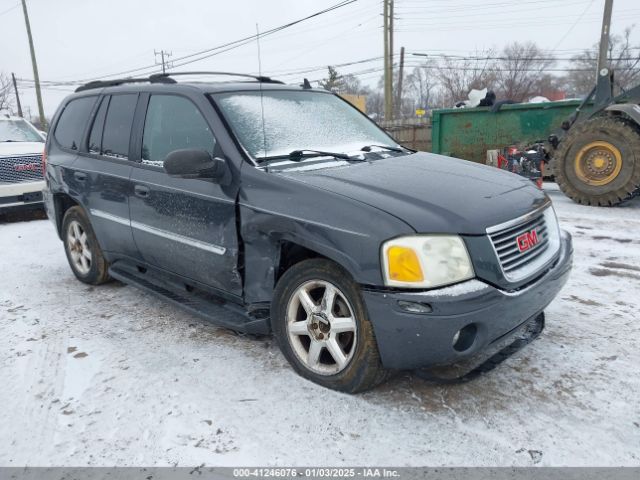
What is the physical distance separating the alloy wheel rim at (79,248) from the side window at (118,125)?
3.21ft

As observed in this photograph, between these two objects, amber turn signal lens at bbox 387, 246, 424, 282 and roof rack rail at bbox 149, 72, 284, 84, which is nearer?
amber turn signal lens at bbox 387, 246, 424, 282

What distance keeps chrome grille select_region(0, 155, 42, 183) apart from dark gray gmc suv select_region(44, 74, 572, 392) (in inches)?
182

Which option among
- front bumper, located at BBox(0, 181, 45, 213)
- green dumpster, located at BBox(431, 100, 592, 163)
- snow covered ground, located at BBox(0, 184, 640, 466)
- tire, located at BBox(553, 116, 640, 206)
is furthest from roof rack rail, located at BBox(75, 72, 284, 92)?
green dumpster, located at BBox(431, 100, 592, 163)

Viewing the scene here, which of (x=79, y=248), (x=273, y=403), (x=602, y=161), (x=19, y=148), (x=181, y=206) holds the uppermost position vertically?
(x=19, y=148)

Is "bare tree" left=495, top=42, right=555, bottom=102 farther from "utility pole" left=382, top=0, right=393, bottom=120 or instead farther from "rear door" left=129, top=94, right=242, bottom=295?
"rear door" left=129, top=94, right=242, bottom=295

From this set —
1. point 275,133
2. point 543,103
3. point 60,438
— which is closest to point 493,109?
point 543,103

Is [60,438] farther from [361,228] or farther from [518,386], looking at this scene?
[518,386]

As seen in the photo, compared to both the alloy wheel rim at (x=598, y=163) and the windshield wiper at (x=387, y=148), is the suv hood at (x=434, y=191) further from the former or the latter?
the alloy wheel rim at (x=598, y=163)

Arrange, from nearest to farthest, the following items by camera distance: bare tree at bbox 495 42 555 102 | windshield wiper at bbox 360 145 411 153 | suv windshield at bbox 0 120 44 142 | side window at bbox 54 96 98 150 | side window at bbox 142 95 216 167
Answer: side window at bbox 142 95 216 167, windshield wiper at bbox 360 145 411 153, side window at bbox 54 96 98 150, suv windshield at bbox 0 120 44 142, bare tree at bbox 495 42 555 102

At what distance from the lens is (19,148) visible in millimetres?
8344

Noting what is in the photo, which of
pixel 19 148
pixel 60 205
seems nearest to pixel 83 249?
pixel 60 205

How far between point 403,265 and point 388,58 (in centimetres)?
2497

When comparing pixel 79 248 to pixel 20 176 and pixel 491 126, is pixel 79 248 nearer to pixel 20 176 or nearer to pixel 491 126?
pixel 20 176

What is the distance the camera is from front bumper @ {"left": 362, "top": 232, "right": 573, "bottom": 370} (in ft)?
7.57
